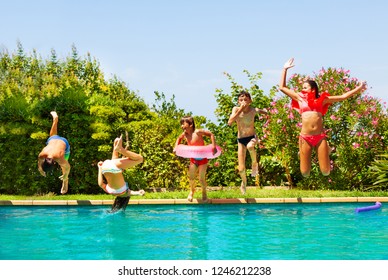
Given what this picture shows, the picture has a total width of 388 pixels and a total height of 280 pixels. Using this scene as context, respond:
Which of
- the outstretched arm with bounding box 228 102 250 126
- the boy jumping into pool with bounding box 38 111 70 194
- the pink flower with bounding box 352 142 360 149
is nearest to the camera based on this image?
the boy jumping into pool with bounding box 38 111 70 194

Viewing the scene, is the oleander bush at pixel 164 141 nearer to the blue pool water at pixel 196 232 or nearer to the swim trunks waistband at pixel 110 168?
the blue pool water at pixel 196 232

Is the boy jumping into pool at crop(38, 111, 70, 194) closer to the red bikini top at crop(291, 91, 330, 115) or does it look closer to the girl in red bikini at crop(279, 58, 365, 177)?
the girl in red bikini at crop(279, 58, 365, 177)

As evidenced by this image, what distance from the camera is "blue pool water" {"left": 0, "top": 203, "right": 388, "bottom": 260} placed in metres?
7.90

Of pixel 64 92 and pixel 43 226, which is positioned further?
pixel 64 92

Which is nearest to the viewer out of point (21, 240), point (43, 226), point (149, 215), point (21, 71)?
point (21, 240)

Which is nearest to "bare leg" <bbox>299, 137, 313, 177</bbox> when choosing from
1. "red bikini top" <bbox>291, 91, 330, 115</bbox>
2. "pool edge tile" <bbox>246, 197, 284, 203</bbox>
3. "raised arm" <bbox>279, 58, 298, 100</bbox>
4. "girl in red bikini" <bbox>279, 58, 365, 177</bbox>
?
"girl in red bikini" <bbox>279, 58, 365, 177</bbox>

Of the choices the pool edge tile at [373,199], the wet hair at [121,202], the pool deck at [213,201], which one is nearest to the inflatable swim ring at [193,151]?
the pool deck at [213,201]

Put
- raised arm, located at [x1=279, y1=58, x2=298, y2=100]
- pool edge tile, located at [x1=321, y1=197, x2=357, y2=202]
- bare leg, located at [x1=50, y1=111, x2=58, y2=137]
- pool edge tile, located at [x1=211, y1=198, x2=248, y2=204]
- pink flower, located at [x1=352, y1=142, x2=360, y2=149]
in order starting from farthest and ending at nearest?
pink flower, located at [x1=352, y1=142, x2=360, y2=149] → pool edge tile, located at [x1=321, y1=197, x2=357, y2=202] → pool edge tile, located at [x1=211, y1=198, x2=248, y2=204] → bare leg, located at [x1=50, y1=111, x2=58, y2=137] → raised arm, located at [x1=279, y1=58, x2=298, y2=100]

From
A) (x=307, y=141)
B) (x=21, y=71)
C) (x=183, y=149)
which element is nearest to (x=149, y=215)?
(x=183, y=149)

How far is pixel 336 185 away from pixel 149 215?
20.7ft

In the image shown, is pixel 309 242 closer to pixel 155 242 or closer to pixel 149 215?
pixel 155 242

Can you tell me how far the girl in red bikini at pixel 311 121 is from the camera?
30.2ft

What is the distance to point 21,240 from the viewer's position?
9.05 meters

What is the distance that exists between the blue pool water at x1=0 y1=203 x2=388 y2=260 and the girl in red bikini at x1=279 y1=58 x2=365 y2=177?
1.12 meters
